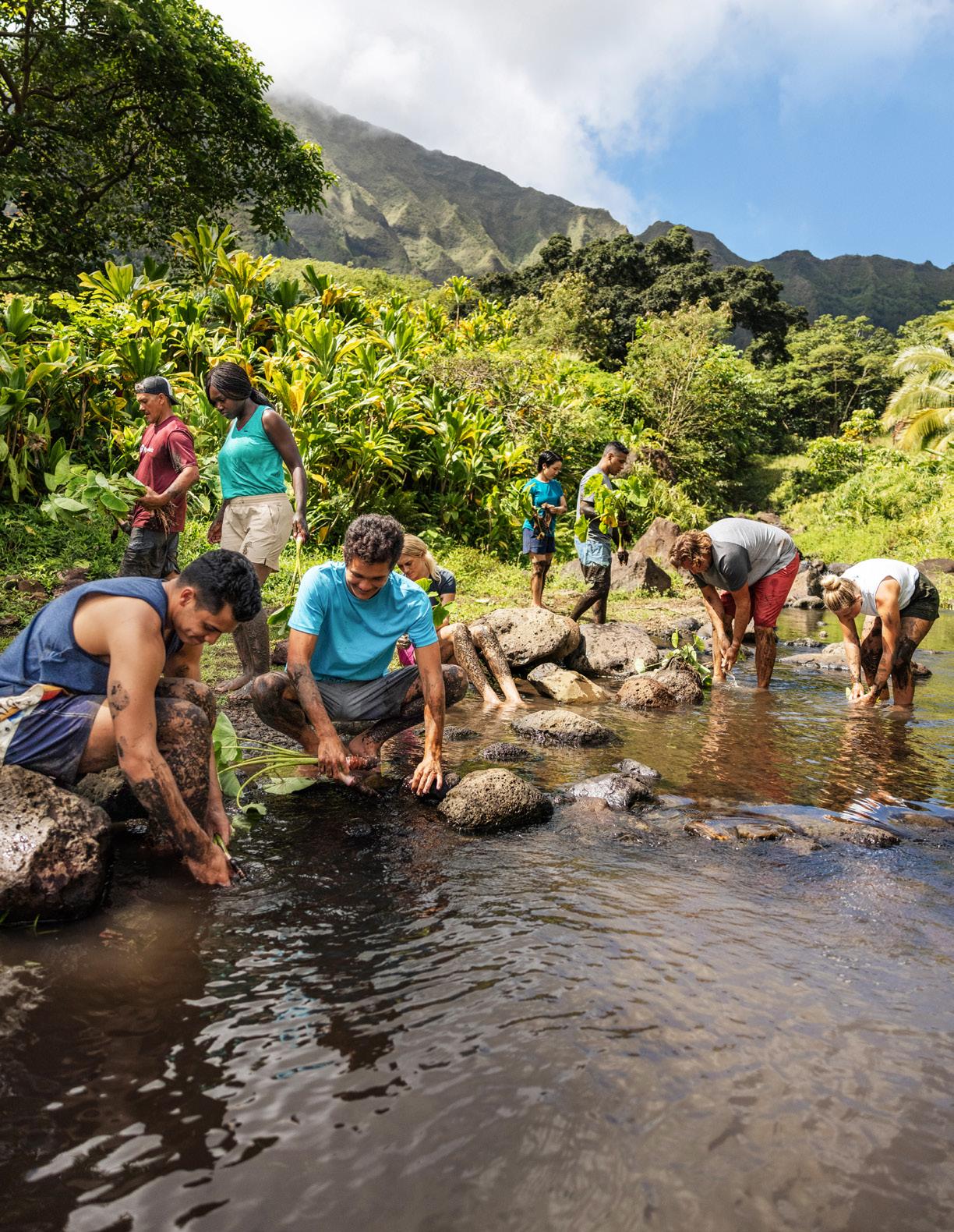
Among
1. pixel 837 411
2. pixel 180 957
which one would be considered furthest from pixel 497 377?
pixel 837 411

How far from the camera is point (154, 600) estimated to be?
3.02 m

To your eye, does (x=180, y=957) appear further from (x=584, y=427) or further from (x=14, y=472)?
(x=584, y=427)

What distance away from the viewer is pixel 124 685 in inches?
113

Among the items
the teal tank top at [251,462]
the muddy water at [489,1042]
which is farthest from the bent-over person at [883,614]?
the teal tank top at [251,462]

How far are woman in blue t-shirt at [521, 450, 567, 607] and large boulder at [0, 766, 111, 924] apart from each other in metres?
7.51

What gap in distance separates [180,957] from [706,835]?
2421 millimetres

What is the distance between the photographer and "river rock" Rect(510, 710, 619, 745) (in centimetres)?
571

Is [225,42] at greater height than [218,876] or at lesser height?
greater

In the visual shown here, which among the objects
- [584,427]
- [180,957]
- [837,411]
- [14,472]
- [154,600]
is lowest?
[180,957]

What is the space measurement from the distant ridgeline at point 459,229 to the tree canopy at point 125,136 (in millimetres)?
71541

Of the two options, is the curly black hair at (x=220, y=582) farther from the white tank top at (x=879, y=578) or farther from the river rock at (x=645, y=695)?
the white tank top at (x=879, y=578)

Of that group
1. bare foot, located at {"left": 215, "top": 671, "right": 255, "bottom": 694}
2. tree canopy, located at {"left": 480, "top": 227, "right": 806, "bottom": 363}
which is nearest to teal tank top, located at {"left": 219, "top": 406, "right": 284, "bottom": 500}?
→ bare foot, located at {"left": 215, "top": 671, "right": 255, "bottom": 694}

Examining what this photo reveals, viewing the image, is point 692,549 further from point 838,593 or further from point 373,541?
point 373,541

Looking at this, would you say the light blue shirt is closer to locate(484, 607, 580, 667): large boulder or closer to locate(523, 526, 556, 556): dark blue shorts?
locate(484, 607, 580, 667): large boulder
